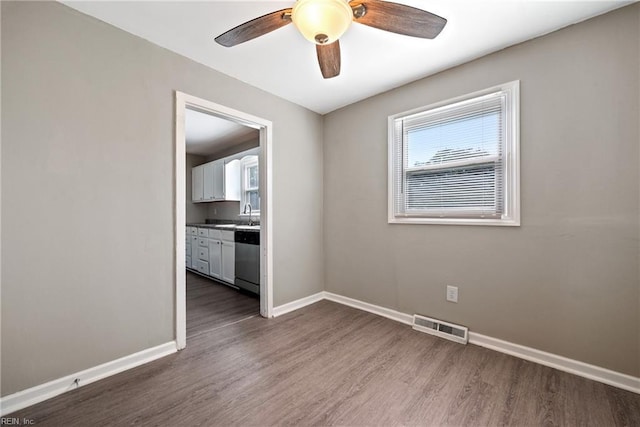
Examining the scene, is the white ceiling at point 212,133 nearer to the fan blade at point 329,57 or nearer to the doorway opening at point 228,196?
the doorway opening at point 228,196

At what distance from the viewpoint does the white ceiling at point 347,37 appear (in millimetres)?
1628

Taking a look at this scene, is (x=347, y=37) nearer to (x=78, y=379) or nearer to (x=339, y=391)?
(x=339, y=391)

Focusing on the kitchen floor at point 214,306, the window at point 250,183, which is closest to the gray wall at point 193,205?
the window at point 250,183

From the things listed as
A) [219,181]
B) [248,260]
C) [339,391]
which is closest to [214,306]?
[248,260]

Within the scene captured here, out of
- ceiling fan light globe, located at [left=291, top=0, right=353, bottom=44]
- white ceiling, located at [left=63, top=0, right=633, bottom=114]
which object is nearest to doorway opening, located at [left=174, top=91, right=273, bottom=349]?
white ceiling, located at [left=63, top=0, right=633, bottom=114]

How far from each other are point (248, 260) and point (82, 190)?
202cm

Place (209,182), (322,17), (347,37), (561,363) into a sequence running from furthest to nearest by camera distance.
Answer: (209,182) → (347,37) → (561,363) → (322,17)

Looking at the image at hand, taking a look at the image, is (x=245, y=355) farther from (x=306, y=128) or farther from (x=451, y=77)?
(x=451, y=77)

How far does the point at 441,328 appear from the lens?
2.32 metres

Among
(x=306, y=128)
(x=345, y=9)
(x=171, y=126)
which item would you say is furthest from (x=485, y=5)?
(x=171, y=126)

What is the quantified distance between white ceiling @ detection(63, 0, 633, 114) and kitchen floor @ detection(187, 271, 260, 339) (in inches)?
94.4

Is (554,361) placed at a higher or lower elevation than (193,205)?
lower

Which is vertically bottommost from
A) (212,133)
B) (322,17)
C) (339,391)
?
(339,391)

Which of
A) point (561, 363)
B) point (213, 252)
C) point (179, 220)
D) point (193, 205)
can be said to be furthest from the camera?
point (193, 205)
